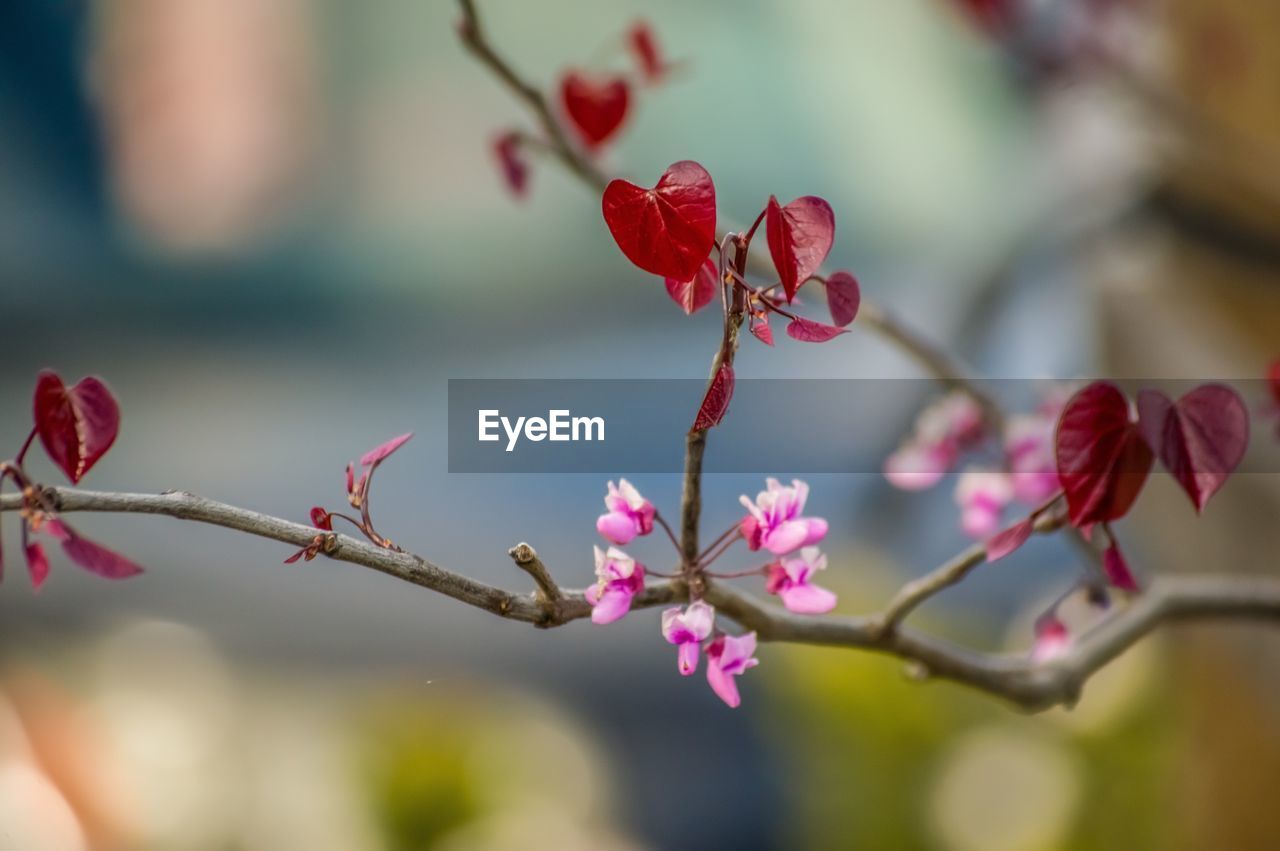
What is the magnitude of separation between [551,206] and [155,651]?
34.3 inches

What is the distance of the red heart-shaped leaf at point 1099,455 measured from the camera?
0.27 metres

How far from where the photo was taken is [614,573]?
241 millimetres

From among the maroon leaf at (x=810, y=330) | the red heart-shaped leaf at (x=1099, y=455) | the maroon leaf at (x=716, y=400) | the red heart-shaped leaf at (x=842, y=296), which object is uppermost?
the red heart-shaped leaf at (x=842, y=296)

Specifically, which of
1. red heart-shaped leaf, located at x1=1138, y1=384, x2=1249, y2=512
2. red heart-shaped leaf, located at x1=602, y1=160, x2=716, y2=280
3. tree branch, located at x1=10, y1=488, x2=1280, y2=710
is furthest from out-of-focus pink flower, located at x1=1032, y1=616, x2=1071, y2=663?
red heart-shaped leaf, located at x1=602, y1=160, x2=716, y2=280

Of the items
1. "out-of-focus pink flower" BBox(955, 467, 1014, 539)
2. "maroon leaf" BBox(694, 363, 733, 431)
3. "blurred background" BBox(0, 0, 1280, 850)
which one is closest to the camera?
"maroon leaf" BBox(694, 363, 733, 431)

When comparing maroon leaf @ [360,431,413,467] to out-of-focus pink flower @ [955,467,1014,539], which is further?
out-of-focus pink flower @ [955,467,1014,539]

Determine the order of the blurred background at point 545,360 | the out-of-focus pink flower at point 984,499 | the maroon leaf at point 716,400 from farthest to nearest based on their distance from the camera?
the blurred background at point 545,360, the out-of-focus pink flower at point 984,499, the maroon leaf at point 716,400

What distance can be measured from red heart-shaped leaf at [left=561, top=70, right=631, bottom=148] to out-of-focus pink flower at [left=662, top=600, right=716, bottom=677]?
0.24 metres

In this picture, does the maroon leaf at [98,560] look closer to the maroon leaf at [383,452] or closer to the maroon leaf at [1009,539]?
the maroon leaf at [383,452]

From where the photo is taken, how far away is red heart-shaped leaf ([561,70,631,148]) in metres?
0.43

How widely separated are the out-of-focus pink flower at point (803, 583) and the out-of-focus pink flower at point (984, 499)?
15cm

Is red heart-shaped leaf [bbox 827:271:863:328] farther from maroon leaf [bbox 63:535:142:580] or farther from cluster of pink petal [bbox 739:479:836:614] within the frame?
maroon leaf [bbox 63:535:142:580]

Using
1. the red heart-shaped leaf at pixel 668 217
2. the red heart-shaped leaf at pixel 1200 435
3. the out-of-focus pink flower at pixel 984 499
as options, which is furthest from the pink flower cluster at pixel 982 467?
the red heart-shaped leaf at pixel 668 217

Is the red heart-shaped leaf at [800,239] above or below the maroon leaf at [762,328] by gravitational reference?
above
